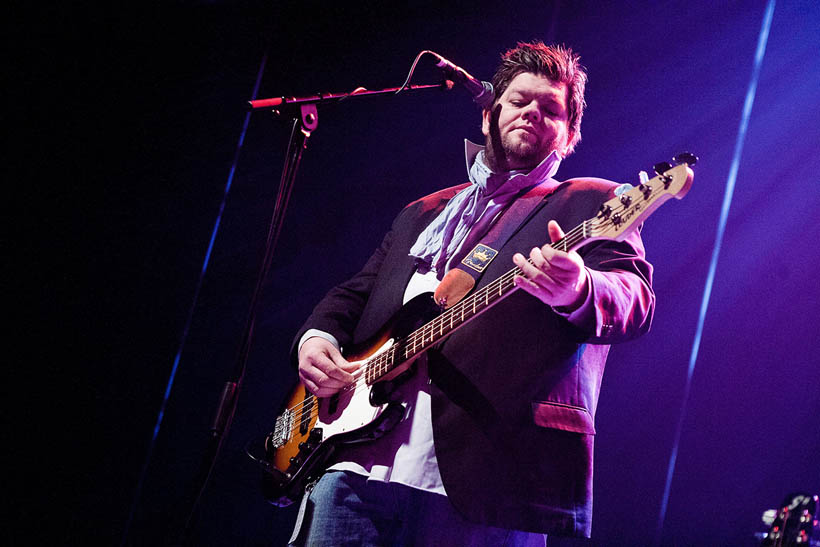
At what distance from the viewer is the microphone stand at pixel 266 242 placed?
5.69 feet

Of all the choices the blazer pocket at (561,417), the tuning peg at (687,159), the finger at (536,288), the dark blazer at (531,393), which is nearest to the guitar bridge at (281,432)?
the dark blazer at (531,393)

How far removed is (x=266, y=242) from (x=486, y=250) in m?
0.70

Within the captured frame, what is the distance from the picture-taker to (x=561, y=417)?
1.53 meters

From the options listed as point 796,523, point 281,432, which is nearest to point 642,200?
point 796,523

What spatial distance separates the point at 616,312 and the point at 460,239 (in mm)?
641

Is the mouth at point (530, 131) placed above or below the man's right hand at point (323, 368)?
above

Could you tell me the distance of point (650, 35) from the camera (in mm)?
3508

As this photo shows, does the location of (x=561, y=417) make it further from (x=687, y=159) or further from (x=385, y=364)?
(x=687, y=159)

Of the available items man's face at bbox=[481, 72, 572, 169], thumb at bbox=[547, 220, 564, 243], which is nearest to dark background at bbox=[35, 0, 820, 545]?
man's face at bbox=[481, 72, 572, 169]

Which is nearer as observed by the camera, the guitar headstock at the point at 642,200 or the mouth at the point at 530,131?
the guitar headstock at the point at 642,200

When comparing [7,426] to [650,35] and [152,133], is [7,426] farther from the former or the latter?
[650,35]

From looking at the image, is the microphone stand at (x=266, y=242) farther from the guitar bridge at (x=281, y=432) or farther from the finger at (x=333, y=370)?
the guitar bridge at (x=281, y=432)

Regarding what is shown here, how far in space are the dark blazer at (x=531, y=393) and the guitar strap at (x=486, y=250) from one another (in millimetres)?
40

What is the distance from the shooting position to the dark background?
10.00 feet
